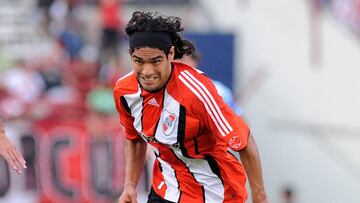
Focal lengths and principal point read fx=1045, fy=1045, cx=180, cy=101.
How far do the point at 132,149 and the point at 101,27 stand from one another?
9849mm

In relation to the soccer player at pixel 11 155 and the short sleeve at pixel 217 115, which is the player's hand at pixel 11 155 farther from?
the short sleeve at pixel 217 115

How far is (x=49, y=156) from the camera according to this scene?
1405 cm

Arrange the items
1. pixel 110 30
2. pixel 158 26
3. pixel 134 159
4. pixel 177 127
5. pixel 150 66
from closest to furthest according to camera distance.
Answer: pixel 150 66, pixel 158 26, pixel 177 127, pixel 134 159, pixel 110 30

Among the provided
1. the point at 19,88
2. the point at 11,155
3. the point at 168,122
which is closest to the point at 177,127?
the point at 168,122

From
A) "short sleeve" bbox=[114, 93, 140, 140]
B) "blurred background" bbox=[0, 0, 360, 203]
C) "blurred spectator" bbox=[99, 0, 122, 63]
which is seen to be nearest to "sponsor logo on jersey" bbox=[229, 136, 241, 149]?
"short sleeve" bbox=[114, 93, 140, 140]

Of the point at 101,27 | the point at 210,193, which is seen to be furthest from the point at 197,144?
the point at 101,27

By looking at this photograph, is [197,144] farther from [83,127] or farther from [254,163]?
[83,127]

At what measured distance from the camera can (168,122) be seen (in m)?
6.33

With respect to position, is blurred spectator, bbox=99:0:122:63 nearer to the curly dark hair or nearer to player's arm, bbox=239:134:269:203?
the curly dark hair

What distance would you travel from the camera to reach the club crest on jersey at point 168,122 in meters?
6.30

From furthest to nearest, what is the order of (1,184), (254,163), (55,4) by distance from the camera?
(55,4) → (1,184) → (254,163)

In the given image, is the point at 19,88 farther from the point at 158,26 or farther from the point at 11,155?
the point at 158,26

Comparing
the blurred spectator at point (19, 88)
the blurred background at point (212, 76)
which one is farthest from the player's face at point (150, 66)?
the blurred spectator at point (19, 88)

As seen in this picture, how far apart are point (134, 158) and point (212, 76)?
1025 cm
